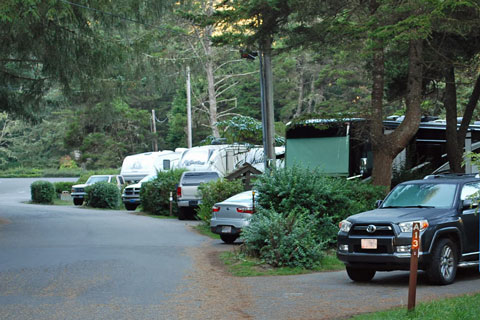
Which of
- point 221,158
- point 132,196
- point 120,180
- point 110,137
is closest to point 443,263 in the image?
point 221,158

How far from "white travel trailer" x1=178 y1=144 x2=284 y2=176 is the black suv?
65.3 feet

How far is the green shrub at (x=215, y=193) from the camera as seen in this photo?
24.1 metres

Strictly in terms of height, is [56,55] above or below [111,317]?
above

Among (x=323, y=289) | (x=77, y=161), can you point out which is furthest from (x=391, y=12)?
(x=77, y=161)

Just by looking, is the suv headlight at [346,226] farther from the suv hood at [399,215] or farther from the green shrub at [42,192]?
the green shrub at [42,192]

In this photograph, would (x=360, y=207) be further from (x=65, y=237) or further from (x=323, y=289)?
(x=65, y=237)

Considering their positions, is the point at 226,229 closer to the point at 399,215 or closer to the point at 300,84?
the point at 399,215

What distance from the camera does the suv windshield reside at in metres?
12.8

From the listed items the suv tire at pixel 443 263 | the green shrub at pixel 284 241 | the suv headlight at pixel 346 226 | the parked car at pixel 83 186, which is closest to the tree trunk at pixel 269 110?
the green shrub at pixel 284 241

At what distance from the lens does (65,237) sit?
69.8ft

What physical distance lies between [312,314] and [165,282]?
3.89 metres

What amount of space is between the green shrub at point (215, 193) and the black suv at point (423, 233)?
11224 millimetres

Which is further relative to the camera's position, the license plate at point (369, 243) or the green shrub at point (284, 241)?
the green shrub at point (284, 241)

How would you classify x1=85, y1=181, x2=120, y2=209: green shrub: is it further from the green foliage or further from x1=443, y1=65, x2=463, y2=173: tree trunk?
the green foliage
